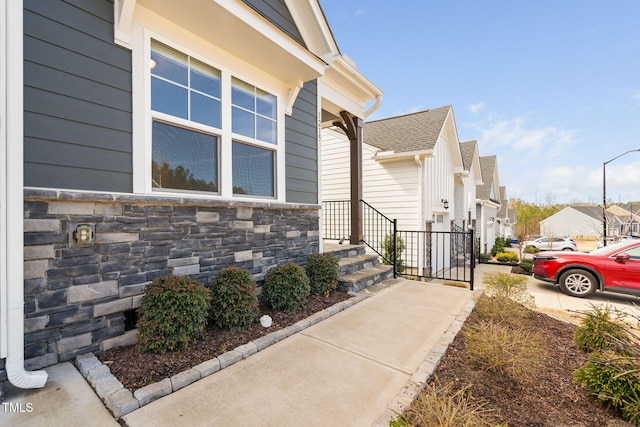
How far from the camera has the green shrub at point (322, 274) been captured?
4316 millimetres

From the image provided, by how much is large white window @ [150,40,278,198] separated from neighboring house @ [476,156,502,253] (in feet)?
48.4

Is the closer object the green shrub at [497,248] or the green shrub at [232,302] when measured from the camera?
the green shrub at [232,302]

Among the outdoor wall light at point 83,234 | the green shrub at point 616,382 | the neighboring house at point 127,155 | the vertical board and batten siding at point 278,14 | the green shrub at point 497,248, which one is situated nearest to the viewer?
the green shrub at point 616,382

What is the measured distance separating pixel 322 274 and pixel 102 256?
2.78m

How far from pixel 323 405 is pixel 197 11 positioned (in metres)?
3.83

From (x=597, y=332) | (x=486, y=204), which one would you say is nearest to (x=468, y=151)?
(x=486, y=204)

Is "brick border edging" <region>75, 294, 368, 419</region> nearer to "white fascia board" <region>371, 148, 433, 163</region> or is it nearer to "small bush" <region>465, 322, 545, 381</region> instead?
"small bush" <region>465, 322, 545, 381</region>

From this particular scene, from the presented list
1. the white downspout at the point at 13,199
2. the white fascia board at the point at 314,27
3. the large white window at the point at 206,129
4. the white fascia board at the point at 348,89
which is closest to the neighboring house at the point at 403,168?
the white fascia board at the point at 348,89

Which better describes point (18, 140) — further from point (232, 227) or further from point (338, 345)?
point (338, 345)

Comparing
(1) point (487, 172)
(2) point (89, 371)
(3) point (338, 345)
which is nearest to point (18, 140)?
(2) point (89, 371)

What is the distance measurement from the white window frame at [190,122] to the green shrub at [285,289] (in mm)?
1131

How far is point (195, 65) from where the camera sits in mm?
3281

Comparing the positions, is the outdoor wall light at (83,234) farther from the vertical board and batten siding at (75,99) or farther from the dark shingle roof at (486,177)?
the dark shingle roof at (486,177)
